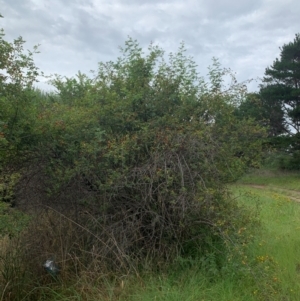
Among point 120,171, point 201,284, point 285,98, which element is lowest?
point 201,284

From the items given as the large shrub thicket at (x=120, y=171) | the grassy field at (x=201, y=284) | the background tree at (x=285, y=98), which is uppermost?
the background tree at (x=285, y=98)

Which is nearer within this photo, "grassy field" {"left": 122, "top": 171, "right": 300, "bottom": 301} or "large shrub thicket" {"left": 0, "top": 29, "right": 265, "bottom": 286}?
"grassy field" {"left": 122, "top": 171, "right": 300, "bottom": 301}

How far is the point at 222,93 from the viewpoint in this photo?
7.22 meters

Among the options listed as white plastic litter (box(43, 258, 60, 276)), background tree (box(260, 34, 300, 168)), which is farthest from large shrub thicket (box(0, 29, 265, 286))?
background tree (box(260, 34, 300, 168))

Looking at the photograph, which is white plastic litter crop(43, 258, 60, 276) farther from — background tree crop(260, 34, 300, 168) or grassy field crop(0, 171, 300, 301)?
background tree crop(260, 34, 300, 168)

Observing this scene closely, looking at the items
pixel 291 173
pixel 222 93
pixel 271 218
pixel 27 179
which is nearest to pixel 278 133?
pixel 291 173

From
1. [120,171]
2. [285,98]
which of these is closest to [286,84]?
[285,98]

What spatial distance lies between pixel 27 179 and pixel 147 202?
1.87 m

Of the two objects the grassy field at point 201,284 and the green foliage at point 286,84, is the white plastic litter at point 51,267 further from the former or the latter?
the green foliage at point 286,84

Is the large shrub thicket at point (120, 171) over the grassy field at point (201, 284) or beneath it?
over

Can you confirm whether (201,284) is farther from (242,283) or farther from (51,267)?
(51,267)

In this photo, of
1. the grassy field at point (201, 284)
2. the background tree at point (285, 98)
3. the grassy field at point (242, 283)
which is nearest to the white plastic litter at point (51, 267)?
the grassy field at point (201, 284)

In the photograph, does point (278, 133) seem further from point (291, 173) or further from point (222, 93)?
point (222, 93)

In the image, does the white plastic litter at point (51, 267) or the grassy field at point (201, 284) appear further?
the white plastic litter at point (51, 267)
